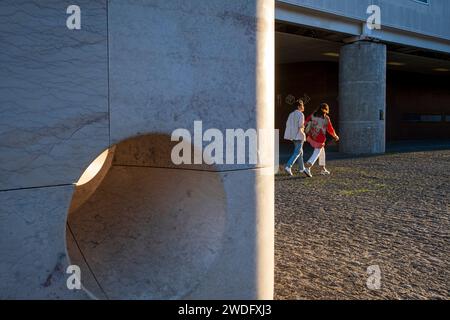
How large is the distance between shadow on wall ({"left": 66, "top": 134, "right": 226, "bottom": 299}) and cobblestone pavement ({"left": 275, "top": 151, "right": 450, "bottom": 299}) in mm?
1092

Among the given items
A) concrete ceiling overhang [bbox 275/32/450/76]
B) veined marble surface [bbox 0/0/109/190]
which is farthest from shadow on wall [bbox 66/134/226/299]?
concrete ceiling overhang [bbox 275/32/450/76]

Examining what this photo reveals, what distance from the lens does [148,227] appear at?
3.53 m

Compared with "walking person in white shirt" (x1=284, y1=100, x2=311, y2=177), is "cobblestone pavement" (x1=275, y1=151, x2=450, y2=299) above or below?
below

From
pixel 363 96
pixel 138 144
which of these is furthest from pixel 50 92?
pixel 363 96

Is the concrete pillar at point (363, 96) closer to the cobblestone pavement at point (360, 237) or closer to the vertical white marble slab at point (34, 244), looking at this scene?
the cobblestone pavement at point (360, 237)

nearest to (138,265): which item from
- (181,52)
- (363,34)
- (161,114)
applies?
(161,114)

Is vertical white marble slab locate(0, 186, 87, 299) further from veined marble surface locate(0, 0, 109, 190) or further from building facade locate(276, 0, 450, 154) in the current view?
building facade locate(276, 0, 450, 154)

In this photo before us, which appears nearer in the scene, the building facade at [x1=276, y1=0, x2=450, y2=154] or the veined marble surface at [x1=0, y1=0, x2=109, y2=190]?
the veined marble surface at [x1=0, y1=0, x2=109, y2=190]

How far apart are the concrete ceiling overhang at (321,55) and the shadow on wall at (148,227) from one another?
42.6 feet

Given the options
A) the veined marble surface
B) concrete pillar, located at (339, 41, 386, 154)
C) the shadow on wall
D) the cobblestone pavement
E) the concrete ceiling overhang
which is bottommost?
the cobblestone pavement

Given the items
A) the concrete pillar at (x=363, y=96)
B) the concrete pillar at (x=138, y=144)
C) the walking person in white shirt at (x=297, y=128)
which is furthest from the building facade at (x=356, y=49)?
the concrete pillar at (x=138, y=144)

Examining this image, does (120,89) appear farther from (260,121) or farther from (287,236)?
(287,236)

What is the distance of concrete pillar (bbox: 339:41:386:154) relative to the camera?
1672cm

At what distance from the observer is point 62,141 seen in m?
2.44
